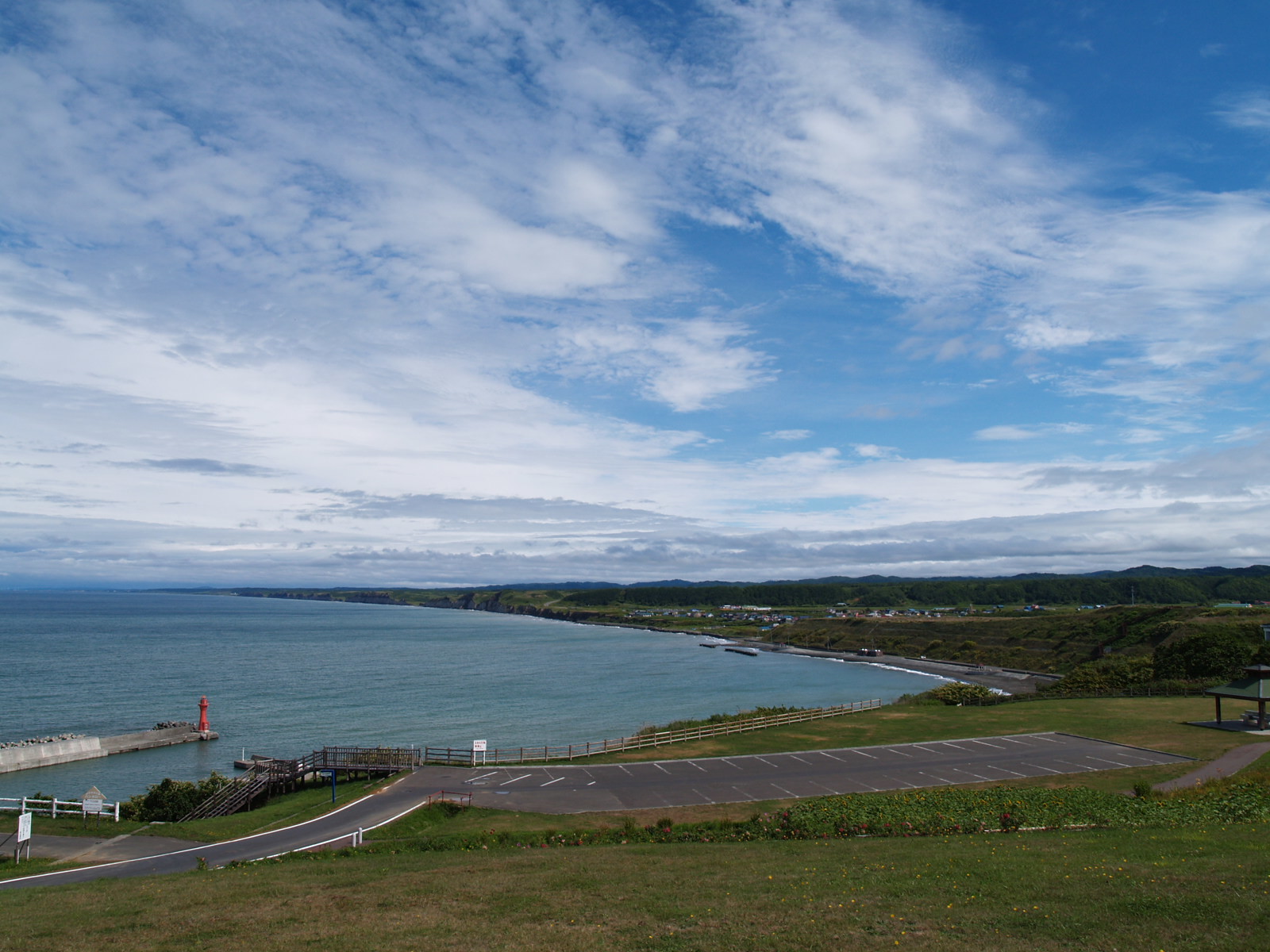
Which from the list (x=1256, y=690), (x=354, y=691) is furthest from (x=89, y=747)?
(x=1256, y=690)

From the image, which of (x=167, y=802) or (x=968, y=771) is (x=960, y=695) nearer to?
(x=968, y=771)

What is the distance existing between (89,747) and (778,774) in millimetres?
50053

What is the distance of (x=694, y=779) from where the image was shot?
31.9 metres

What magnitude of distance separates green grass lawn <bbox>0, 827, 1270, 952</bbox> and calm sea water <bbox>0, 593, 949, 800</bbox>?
3556cm

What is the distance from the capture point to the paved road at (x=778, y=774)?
28.8 meters

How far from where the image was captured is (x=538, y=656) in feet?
413

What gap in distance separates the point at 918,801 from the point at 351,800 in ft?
70.4

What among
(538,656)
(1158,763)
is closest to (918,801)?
(1158,763)

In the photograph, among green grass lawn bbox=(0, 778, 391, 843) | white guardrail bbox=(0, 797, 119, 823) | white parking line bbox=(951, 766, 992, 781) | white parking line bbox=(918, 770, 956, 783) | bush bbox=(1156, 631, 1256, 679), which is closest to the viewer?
green grass lawn bbox=(0, 778, 391, 843)

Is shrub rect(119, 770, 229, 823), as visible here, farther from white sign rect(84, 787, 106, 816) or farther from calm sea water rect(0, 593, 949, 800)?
calm sea water rect(0, 593, 949, 800)

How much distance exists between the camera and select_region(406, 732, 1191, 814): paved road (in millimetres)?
28781

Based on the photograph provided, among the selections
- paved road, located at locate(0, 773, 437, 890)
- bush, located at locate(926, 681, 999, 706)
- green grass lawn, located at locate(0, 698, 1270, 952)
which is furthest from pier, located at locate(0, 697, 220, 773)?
bush, located at locate(926, 681, 999, 706)

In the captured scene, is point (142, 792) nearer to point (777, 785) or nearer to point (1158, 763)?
point (777, 785)

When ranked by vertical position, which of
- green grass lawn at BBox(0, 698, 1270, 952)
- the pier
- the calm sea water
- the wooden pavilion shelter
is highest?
green grass lawn at BBox(0, 698, 1270, 952)
